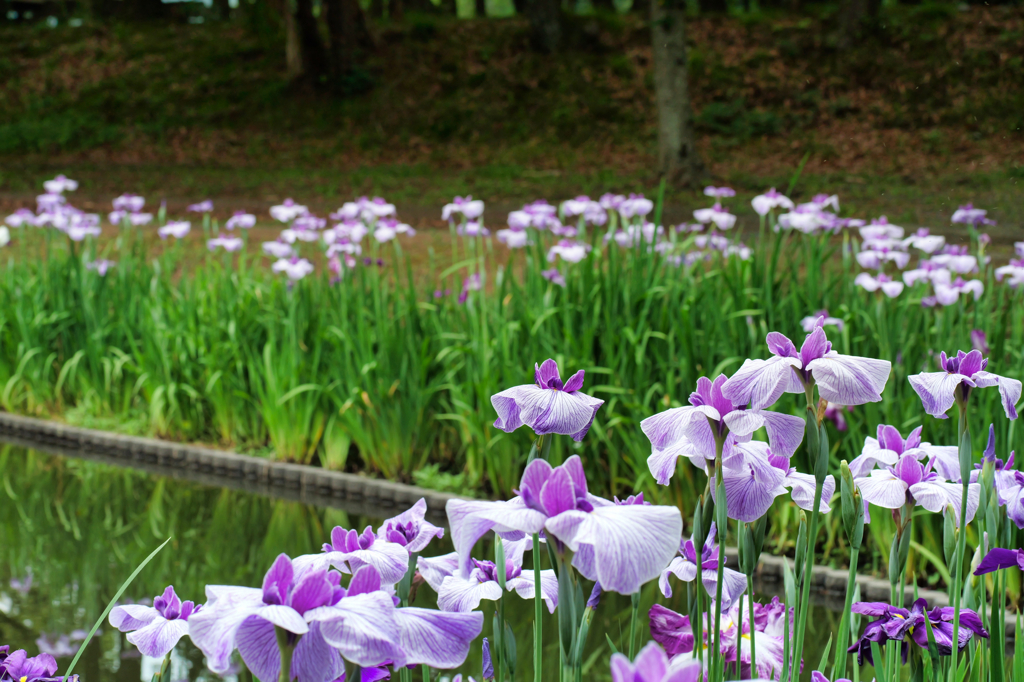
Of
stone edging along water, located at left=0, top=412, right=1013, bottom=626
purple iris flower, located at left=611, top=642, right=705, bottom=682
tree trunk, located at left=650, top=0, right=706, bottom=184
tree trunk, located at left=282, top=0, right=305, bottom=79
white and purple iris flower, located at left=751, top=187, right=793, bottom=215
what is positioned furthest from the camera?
tree trunk, located at left=282, top=0, right=305, bottom=79

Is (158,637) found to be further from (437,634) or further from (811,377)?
(811,377)

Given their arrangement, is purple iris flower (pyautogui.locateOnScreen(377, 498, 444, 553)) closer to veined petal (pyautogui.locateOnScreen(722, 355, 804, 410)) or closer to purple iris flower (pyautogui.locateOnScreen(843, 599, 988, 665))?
veined petal (pyautogui.locateOnScreen(722, 355, 804, 410))

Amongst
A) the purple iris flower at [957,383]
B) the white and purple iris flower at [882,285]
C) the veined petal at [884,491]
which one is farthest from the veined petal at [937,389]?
the white and purple iris flower at [882,285]

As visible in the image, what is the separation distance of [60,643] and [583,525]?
8.29 feet

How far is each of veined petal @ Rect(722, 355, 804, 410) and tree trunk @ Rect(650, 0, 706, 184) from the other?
9.94 m

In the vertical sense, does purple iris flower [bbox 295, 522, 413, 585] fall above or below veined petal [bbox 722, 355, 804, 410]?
below

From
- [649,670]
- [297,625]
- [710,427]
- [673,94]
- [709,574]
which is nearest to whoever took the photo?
[649,670]

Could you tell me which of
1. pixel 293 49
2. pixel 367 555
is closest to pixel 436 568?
pixel 367 555

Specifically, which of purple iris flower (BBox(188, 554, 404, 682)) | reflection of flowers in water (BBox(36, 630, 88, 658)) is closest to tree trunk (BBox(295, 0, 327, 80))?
reflection of flowers in water (BBox(36, 630, 88, 658))

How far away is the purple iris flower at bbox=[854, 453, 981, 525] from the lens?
1031 millimetres

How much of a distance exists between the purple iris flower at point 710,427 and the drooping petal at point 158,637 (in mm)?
527

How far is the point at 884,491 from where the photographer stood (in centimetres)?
104

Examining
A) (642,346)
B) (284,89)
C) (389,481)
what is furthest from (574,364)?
(284,89)

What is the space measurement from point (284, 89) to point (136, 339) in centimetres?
1334
